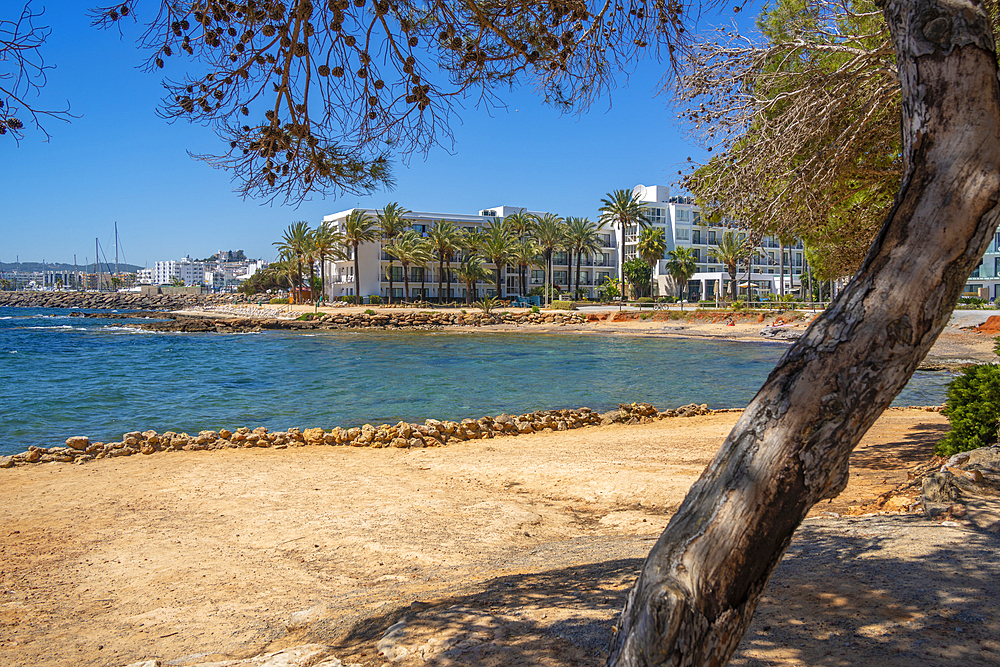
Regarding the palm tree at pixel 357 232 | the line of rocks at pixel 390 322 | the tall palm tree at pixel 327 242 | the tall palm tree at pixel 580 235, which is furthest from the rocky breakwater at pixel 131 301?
the tall palm tree at pixel 580 235

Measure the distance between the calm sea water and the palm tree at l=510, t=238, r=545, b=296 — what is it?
37495 mm

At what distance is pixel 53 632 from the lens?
182 inches

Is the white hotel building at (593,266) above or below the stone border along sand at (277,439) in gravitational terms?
above

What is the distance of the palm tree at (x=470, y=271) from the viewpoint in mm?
84312

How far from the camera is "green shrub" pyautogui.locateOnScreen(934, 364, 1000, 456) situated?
7402 millimetres

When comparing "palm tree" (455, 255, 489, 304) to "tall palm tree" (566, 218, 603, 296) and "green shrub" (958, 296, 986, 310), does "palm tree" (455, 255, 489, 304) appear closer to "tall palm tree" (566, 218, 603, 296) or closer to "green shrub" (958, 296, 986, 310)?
"tall palm tree" (566, 218, 603, 296)

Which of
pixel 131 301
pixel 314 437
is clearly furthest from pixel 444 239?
pixel 131 301

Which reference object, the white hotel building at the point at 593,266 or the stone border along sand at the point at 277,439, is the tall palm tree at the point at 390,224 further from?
the stone border along sand at the point at 277,439

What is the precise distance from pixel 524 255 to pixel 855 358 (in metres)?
80.9

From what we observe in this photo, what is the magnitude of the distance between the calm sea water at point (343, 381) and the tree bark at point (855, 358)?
14.6m

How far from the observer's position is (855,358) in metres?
2.14

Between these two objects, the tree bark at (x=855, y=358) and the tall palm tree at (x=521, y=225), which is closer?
the tree bark at (x=855, y=358)

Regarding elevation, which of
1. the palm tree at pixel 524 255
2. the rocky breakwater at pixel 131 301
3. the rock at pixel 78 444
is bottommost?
the rock at pixel 78 444

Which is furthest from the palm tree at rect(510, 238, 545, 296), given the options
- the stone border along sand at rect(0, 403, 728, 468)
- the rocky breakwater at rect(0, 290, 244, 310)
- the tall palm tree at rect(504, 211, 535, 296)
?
the rocky breakwater at rect(0, 290, 244, 310)
